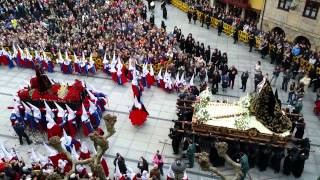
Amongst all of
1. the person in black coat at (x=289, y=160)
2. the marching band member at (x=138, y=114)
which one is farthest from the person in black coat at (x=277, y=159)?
the marching band member at (x=138, y=114)

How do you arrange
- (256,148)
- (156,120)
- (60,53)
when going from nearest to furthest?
(256,148), (156,120), (60,53)

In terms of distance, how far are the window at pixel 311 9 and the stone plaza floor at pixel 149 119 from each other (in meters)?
4.50

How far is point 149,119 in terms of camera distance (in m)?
21.2

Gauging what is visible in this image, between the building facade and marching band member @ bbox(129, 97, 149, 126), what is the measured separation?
15.0 meters

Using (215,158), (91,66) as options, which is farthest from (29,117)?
(215,158)

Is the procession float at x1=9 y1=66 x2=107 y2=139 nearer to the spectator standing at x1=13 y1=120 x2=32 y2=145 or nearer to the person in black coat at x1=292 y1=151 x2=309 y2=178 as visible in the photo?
the spectator standing at x1=13 y1=120 x2=32 y2=145

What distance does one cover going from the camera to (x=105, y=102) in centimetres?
2123

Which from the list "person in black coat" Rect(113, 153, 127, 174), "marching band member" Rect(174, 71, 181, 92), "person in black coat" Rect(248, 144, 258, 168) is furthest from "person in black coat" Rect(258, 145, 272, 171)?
"marching band member" Rect(174, 71, 181, 92)

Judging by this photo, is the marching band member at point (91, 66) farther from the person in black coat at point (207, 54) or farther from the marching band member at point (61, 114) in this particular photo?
the person in black coat at point (207, 54)

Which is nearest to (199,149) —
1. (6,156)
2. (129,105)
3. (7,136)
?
(129,105)

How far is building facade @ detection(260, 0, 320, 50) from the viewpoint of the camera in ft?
91.1

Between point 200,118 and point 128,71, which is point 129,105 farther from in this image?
point 200,118

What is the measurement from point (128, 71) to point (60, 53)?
4630mm

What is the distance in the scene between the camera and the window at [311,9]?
27337 mm
